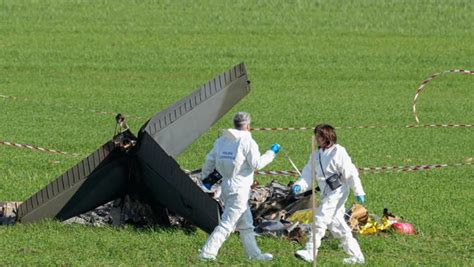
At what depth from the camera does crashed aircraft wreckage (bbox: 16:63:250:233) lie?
16.3m

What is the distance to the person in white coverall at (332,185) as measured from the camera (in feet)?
49.2

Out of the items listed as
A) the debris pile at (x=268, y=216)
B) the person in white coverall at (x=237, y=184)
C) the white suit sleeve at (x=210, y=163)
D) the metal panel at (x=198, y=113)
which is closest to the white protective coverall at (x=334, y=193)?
the person in white coverall at (x=237, y=184)

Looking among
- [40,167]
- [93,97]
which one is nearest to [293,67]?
[93,97]

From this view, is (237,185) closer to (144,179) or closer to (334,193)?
(334,193)

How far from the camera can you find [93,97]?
34344mm

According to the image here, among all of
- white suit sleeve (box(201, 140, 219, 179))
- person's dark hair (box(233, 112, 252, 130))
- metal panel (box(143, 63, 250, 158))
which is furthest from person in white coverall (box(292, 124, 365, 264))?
metal panel (box(143, 63, 250, 158))

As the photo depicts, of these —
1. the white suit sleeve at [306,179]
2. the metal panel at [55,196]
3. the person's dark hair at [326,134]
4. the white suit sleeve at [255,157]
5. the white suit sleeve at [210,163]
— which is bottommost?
the metal panel at [55,196]

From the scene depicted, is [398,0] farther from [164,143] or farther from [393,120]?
[164,143]

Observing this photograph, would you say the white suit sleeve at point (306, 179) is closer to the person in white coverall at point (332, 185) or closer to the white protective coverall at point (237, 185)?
the person in white coverall at point (332, 185)

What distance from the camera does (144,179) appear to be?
16.9 metres

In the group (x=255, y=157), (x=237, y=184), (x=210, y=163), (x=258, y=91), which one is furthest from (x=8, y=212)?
(x=258, y=91)

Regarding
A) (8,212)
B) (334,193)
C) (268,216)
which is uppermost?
(334,193)

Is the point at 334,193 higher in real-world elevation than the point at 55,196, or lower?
higher

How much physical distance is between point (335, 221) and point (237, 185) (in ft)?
3.88
